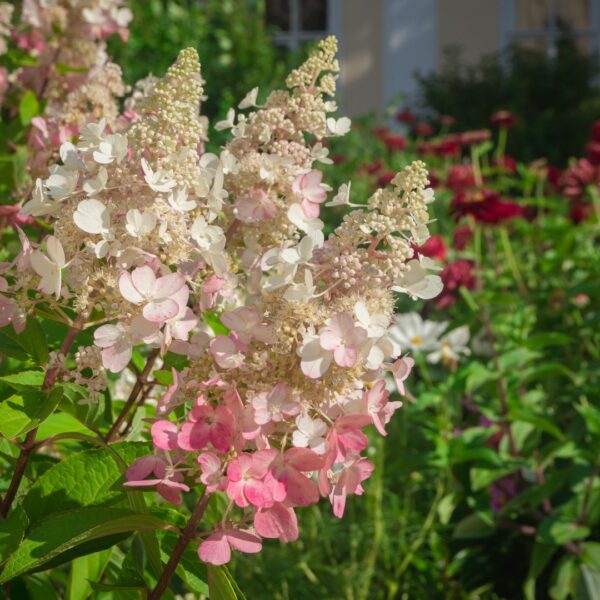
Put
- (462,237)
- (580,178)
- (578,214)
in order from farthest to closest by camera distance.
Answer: (580,178), (578,214), (462,237)

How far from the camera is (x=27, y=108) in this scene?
180cm

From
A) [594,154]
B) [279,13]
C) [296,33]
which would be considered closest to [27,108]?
[594,154]

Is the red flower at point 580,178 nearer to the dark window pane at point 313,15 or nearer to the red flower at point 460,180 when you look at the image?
the red flower at point 460,180

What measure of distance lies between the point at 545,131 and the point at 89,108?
706cm

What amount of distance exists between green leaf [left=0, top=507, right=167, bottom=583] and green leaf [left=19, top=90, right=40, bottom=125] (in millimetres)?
1012

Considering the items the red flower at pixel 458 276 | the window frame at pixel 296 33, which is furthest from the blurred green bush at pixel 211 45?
the red flower at pixel 458 276

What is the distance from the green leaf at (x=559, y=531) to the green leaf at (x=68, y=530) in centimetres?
153

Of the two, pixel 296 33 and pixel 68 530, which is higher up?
pixel 296 33

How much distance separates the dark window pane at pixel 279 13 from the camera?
9695mm

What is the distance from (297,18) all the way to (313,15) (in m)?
0.17

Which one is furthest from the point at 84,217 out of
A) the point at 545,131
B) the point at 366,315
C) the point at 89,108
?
the point at 545,131

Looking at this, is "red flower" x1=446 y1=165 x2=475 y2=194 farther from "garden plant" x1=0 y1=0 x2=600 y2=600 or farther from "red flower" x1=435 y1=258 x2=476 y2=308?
"garden plant" x1=0 y1=0 x2=600 y2=600

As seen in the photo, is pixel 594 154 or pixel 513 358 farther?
pixel 594 154

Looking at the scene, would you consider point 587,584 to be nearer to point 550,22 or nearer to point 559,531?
point 559,531
